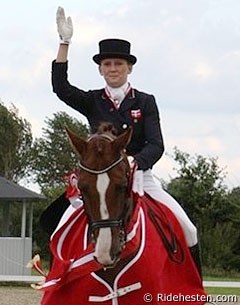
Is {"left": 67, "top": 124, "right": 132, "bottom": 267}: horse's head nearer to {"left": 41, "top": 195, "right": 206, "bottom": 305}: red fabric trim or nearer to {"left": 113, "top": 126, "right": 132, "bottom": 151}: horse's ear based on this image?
{"left": 113, "top": 126, "right": 132, "bottom": 151}: horse's ear

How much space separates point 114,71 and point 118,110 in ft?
1.06

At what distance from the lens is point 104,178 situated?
20.5ft

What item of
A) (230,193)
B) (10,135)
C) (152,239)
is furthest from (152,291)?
(10,135)

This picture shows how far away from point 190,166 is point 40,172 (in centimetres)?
3197

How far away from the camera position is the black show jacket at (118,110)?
751 cm

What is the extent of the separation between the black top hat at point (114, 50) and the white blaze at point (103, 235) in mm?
1622

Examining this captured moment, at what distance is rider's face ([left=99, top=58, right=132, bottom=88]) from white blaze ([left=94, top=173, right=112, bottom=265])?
1.51 m

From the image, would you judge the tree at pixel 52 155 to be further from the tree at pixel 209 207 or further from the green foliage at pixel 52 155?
the tree at pixel 209 207

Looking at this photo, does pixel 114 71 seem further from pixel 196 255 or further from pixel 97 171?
pixel 196 255

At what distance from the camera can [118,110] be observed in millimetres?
7551

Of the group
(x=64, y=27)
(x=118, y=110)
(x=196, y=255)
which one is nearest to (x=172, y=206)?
(x=196, y=255)

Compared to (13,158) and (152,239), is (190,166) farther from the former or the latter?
(152,239)

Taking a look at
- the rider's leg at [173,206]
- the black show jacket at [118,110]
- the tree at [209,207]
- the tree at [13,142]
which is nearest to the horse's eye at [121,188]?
the black show jacket at [118,110]

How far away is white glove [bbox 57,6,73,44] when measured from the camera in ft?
23.7
